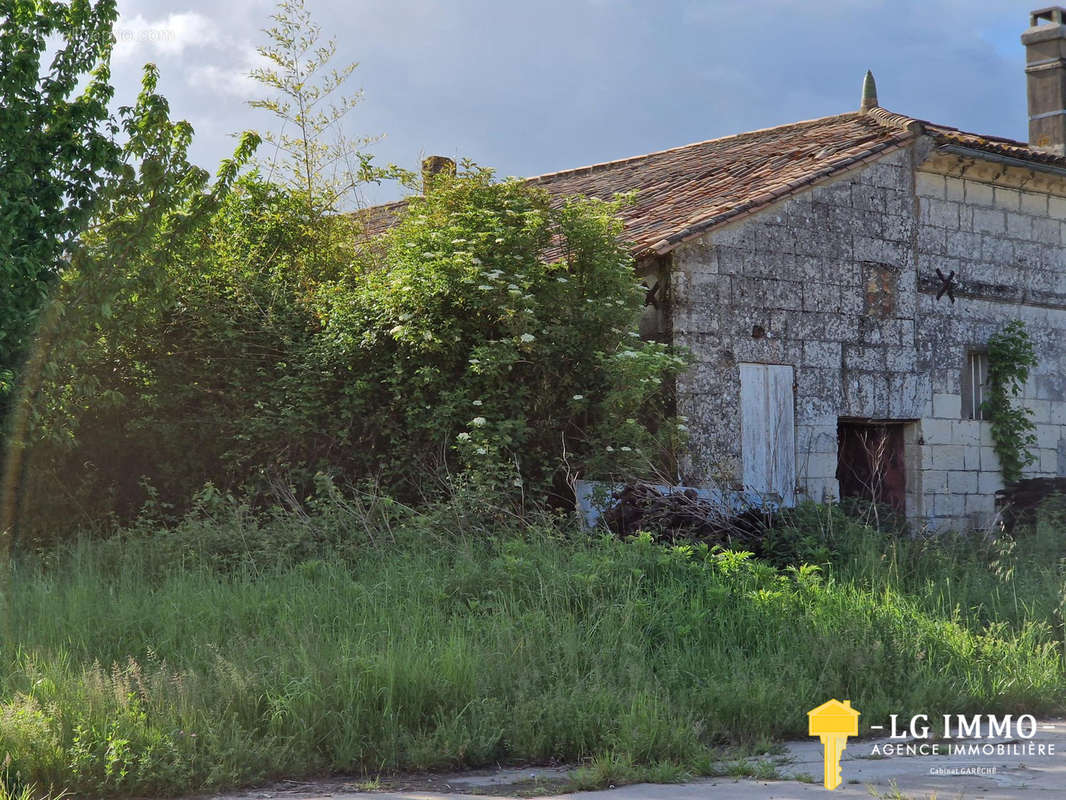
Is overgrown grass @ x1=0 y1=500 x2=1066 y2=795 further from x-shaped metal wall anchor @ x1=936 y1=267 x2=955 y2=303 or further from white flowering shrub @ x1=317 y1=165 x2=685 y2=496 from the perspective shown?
x-shaped metal wall anchor @ x1=936 y1=267 x2=955 y2=303

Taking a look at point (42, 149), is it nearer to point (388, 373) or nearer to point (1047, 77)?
point (388, 373)

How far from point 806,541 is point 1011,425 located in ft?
21.5

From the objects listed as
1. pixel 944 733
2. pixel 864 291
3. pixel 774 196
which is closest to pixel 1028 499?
pixel 864 291

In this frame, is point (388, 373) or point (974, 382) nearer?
point (388, 373)

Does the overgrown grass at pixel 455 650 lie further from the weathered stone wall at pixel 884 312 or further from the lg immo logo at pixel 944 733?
the weathered stone wall at pixel 884 312

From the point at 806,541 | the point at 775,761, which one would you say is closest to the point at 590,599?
the point at 775,761

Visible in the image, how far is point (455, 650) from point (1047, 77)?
14023 millimetres

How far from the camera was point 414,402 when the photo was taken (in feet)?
36.5

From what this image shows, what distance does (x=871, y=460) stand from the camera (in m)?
13.8

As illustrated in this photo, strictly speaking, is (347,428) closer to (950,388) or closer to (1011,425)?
(950,388)

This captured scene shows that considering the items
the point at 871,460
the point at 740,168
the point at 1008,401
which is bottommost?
the point at 871,460

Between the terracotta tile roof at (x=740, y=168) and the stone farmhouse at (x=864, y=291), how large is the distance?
41 mm

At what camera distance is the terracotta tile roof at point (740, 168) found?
41.2ft

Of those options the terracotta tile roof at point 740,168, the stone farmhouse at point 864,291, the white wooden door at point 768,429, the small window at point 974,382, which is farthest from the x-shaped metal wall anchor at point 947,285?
the white wooden door at point 768,429
